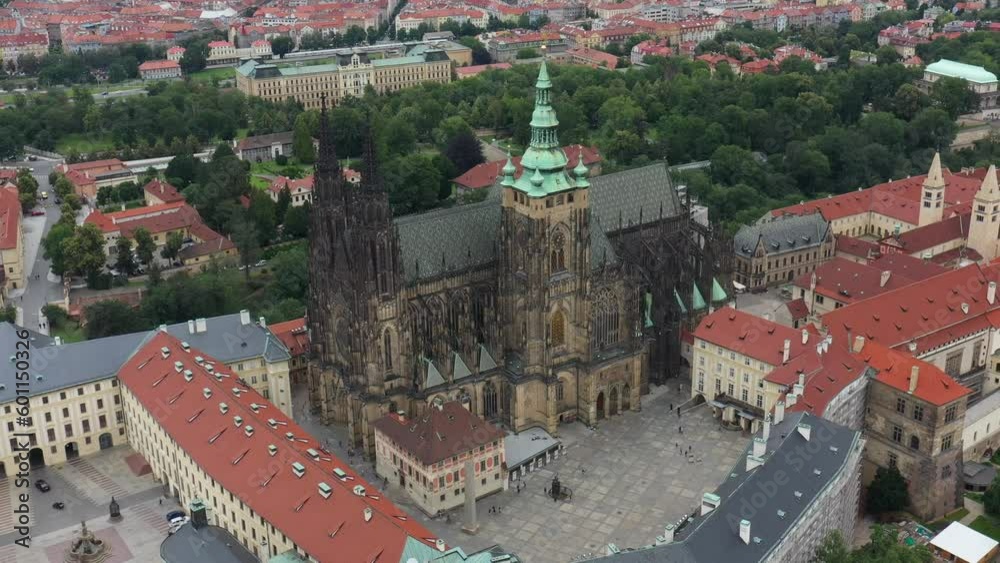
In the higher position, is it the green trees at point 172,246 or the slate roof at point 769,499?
the slate roof at point 769,499

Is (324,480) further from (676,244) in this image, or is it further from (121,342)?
(676,244)

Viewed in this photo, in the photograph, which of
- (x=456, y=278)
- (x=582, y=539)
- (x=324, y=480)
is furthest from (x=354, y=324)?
(x=582, y=539)

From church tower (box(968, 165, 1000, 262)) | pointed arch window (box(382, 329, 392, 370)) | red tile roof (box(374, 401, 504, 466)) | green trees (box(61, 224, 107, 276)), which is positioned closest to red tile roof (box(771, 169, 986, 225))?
church tower (box(968, 165, 1000, 262))

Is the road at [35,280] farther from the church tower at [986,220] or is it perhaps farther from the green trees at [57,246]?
the church tower at [986,220]

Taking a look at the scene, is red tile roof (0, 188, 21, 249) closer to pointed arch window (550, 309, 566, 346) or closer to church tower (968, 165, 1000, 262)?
pointed arch window (550, 309, 566, 346)

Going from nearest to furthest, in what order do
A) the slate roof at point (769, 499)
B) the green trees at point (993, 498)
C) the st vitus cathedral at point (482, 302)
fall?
the slate roof at point (769, 499) < the green trees at point (993, 498) < the st vitus cathedral at point (482, 302)

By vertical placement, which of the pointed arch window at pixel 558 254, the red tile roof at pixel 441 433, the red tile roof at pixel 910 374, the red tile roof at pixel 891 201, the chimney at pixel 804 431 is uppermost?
the pointed arch window at pixel 558 254

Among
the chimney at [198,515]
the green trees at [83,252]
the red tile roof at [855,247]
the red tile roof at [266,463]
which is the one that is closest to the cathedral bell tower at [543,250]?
the red tile roof at [266,463]

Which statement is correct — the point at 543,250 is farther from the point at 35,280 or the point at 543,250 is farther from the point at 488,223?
the point at 35,280
